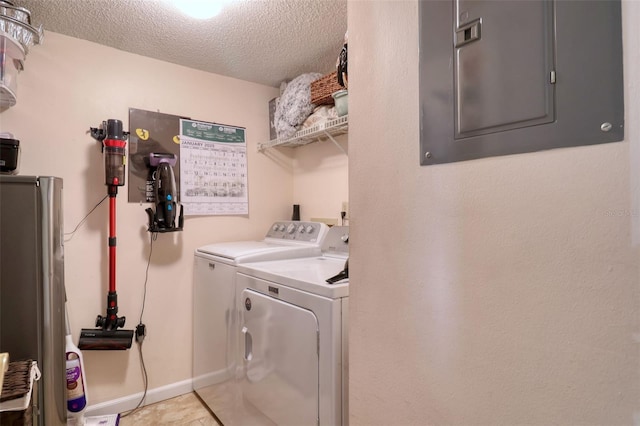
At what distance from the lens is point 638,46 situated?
17.3 inches

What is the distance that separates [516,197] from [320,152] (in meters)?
2.06

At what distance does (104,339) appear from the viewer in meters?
1.91

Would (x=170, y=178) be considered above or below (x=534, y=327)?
above

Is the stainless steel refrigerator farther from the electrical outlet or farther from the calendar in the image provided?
the electrical outlet

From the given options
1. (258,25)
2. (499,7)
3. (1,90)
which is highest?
(258,25)

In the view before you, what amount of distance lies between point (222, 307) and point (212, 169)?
1.03 metres

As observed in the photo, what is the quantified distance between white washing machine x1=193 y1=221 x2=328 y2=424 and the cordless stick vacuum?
0.45 m

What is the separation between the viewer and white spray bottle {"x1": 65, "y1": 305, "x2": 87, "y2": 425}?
168 cm

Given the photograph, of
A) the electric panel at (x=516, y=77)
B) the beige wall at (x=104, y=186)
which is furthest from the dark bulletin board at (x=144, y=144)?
the electric panel at (x=516, y=77)

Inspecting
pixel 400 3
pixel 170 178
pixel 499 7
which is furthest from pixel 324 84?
pixel 499 7

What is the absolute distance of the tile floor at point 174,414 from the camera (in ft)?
6.45

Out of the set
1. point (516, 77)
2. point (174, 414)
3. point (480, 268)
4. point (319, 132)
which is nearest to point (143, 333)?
point (174, 414)

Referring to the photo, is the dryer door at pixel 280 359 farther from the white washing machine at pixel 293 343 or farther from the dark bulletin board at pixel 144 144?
the dark bulletin board at pixel 144 144

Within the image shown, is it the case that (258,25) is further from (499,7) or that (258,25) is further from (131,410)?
(131,410)
